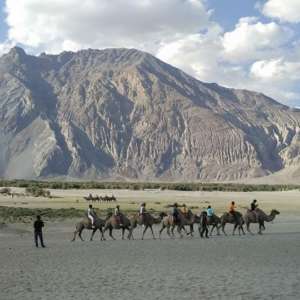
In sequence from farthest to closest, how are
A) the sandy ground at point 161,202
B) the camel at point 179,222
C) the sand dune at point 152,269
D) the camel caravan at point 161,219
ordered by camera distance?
the sandy ground at point 161,202, the camel at point 179,222, the camel caravan at point 161,219, the sand dune at point 152,269

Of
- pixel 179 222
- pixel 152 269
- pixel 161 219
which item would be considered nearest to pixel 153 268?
pixel 152 269

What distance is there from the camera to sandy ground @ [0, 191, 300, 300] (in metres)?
13.8

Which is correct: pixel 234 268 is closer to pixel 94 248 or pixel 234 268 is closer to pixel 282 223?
pixel 94 248

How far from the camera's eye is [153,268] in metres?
18.0

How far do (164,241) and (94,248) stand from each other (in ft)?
13.9

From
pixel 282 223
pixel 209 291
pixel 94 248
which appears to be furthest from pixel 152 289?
pixel 282 223

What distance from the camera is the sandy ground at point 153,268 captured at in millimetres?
13750

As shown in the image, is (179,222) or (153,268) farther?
(179,222)

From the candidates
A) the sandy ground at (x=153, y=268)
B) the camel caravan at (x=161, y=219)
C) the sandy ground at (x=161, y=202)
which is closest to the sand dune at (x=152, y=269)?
the sandy ground at (x=153, y=268)

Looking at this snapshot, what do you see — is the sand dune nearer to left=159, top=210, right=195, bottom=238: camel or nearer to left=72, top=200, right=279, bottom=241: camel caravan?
left=72, top=200, right=279, bottom=241: camel caravan

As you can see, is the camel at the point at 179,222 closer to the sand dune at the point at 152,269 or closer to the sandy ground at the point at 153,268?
the sandy ground at the point at 153,268

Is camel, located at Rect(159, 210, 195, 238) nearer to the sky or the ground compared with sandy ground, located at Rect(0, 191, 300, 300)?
nearer to the sky

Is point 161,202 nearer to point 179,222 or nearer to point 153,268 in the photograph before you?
point 179,222

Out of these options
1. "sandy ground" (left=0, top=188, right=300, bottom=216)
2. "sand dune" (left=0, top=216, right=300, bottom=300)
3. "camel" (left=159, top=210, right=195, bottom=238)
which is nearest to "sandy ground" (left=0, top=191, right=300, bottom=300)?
"sand dune" (left=0, top=216, right=300, bottom=300)
